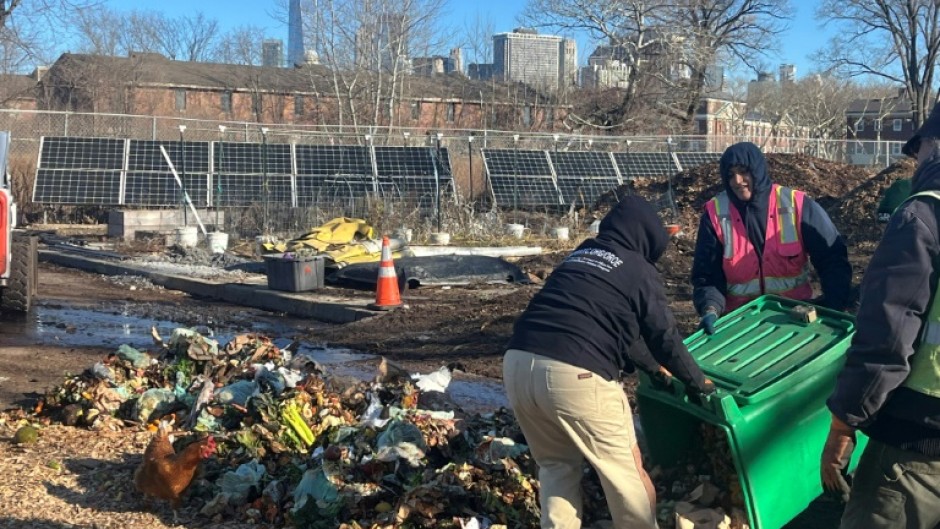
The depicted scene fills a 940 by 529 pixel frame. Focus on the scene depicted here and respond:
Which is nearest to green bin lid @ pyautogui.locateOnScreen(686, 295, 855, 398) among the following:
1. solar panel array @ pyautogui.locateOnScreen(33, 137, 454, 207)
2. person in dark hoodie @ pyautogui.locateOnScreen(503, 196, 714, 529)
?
person in dark hoodie @ pyautogui.locateOnScreen(503, 196, 714, 529)

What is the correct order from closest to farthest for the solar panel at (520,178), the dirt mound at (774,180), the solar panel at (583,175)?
the solar panel at (520,178)
the dirt mound at (774,180)
the solar panel at (583,175)

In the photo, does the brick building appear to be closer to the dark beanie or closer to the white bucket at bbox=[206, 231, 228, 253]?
the white bucket at bbox=[206, 231, 228, 253]

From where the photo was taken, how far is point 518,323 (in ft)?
13.4

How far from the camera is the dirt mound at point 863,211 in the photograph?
62.1ft

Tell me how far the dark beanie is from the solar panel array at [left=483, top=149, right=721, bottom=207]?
2003 centimetres

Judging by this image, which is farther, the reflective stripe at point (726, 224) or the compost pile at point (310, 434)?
the reflective stripe at point (726, 224)

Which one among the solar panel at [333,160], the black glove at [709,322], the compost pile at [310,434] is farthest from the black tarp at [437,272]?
the black glove at [709,322]

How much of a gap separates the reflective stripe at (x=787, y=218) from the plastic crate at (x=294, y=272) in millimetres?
9306

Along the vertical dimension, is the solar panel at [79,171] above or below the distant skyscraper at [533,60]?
below

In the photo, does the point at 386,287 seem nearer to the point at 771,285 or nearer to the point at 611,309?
the point at 771,285

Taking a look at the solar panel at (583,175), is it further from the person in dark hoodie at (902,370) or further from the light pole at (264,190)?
the person in dark hoodie at (902,370)

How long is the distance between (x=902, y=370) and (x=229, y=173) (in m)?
20.5

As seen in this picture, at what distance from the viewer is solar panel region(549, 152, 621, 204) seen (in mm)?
24375

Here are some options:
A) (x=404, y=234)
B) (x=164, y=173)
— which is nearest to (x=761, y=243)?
(x=404, y=234)
